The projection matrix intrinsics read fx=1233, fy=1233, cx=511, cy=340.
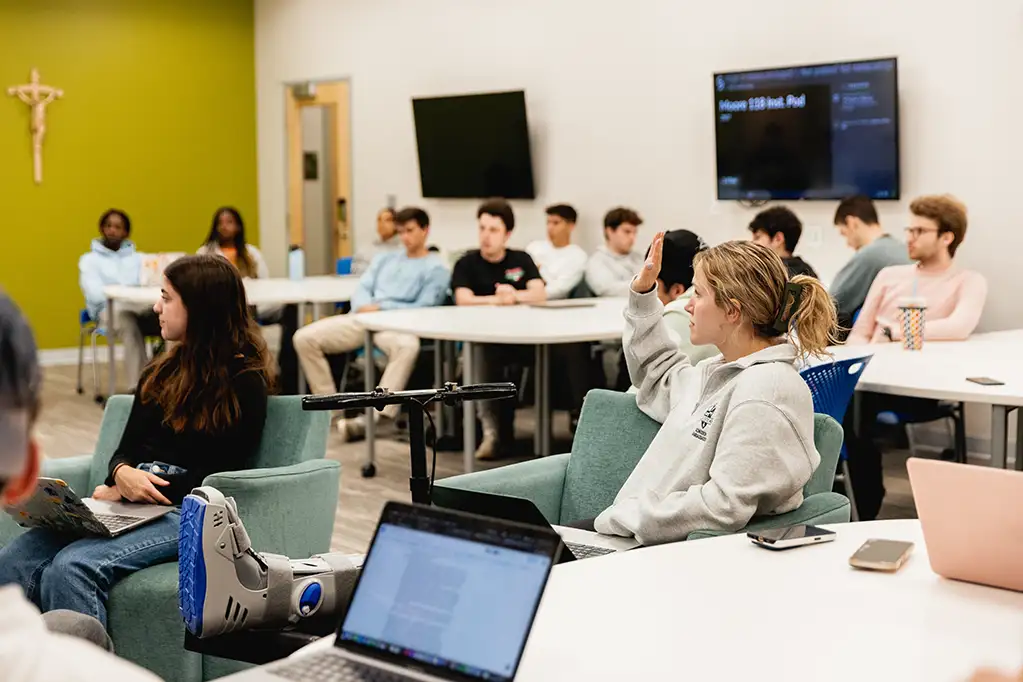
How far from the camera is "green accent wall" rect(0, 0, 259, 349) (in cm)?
1017

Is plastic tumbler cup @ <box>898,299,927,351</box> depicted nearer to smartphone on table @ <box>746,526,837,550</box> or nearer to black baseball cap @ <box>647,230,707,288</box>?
black baseball cap @ <box>647,230,707,288</box>

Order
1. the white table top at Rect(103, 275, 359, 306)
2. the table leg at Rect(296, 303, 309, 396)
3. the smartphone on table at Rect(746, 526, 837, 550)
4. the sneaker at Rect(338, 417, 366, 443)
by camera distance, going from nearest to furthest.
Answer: the smartphone on table at Rect(746, 526, 837, 550), the sneaker at Rect(338, 417, 366, 443), the white table top at Rect(103, 275, 359, 306), the table leg at Rect(296, 303, 309, 396)

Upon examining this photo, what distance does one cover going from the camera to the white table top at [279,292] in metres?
7.45

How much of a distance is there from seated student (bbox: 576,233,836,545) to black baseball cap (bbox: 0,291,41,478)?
5.53 feet

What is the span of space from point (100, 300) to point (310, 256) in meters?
3.13

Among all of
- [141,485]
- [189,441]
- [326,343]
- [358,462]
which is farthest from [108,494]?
[326,343]

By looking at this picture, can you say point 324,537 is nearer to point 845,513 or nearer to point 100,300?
point 845,513

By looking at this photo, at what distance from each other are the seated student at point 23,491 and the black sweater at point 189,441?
80.6 inches

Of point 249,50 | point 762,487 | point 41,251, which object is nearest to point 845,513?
point 762,487

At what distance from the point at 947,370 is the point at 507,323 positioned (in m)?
2.13

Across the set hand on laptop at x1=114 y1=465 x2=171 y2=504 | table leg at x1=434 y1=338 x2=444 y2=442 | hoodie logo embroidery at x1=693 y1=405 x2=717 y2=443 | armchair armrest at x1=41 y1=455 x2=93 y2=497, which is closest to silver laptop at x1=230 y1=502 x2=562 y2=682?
hoodie logo embroidery at x1=693 y1=405 x2=717 y2=443

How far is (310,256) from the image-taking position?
1141cm

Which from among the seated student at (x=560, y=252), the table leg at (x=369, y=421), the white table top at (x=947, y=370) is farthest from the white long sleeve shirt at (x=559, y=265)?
the white table top at (x=947, y=370)

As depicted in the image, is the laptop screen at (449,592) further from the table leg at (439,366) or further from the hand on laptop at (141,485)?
the table leg at (439,366)
